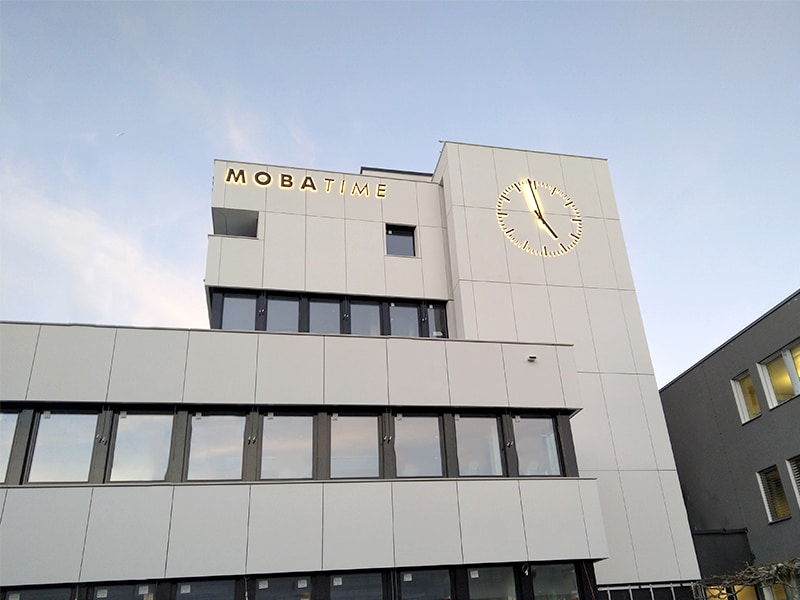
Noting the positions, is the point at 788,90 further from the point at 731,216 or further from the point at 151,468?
the point at 151,468

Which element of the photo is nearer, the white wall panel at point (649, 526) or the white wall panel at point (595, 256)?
the white wall panel at point (649, 526)

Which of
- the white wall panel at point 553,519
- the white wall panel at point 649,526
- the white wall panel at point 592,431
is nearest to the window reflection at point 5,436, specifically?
the white wall panel at point 553,519

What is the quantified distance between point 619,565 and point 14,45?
18425 mm

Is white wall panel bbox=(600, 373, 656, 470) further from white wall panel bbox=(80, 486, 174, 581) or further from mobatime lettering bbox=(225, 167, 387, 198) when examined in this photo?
white wall panel bbox=(80, 486, 174, 581)

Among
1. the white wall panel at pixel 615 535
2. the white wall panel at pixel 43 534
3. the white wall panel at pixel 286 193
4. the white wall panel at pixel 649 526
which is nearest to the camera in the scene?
the white wall panel at pixel 43 534

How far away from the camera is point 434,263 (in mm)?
19281

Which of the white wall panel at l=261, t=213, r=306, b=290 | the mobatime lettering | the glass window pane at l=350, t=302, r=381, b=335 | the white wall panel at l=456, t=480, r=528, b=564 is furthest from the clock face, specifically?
the white wall panel at l=456, t=480, r=528, b=564

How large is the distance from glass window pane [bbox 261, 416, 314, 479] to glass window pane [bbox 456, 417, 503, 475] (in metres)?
3.28

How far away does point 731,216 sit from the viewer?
90.7ft

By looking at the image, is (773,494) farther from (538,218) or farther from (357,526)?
(357,526)

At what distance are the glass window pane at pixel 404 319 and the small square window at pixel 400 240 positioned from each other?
1803 millimetres

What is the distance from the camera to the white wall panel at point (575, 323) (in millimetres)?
18125

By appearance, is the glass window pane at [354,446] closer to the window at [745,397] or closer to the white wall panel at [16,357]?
the white wall panel at [16,357]

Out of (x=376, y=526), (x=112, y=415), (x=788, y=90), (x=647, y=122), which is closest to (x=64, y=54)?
(x=112, y=415)
